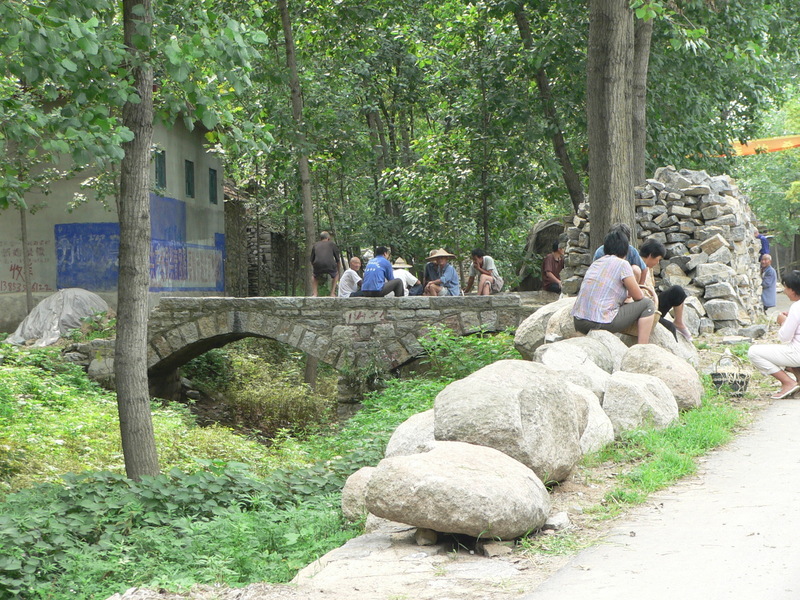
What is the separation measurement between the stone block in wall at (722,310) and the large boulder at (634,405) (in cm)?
645

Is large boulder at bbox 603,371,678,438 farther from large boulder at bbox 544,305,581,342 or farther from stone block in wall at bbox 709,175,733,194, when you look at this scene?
stone block in wall at bbox 709,175,733,194

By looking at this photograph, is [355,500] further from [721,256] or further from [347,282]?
[347,282]

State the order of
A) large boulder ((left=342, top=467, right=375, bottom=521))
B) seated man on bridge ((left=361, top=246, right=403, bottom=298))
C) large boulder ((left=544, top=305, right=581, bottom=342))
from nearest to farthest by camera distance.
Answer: large boulder ((left=342, top=467, right=375, bottom=521)), large boulder ((left=544, top=305, right=581, bottom=342)), seated man on bridge ((left=361, top=246, right=403, bottom=298))

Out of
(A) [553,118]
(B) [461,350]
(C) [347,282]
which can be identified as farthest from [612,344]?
(A) [553,118]

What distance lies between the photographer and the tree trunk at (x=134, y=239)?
6758 millimetres

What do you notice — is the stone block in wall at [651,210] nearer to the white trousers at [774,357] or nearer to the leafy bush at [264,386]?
the white trousers at [774,357]

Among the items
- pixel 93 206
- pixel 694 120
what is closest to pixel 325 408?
pixel 93 206

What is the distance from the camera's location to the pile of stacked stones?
13.1 meters

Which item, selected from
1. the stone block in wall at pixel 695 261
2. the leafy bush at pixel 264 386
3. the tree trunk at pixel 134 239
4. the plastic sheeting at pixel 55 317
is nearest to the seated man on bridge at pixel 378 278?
the leafy bush at pixel 264 386

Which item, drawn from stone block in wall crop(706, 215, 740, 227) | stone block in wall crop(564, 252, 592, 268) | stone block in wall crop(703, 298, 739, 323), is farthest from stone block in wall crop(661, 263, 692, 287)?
stone block in wall crop(564, 252, 592, 268)

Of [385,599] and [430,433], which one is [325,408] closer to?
[430,433]

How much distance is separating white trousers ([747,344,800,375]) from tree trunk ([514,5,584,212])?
10036mm

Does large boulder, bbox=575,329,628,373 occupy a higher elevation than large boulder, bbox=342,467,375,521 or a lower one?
higher

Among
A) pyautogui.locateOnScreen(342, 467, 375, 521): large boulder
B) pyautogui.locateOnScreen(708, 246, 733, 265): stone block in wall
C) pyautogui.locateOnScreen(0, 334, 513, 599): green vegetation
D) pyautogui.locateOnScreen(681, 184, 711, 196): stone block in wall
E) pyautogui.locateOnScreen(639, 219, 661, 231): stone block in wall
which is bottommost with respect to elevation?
pyautogui.locateOnScreen(0, 334, 513, 599): green vegetation
